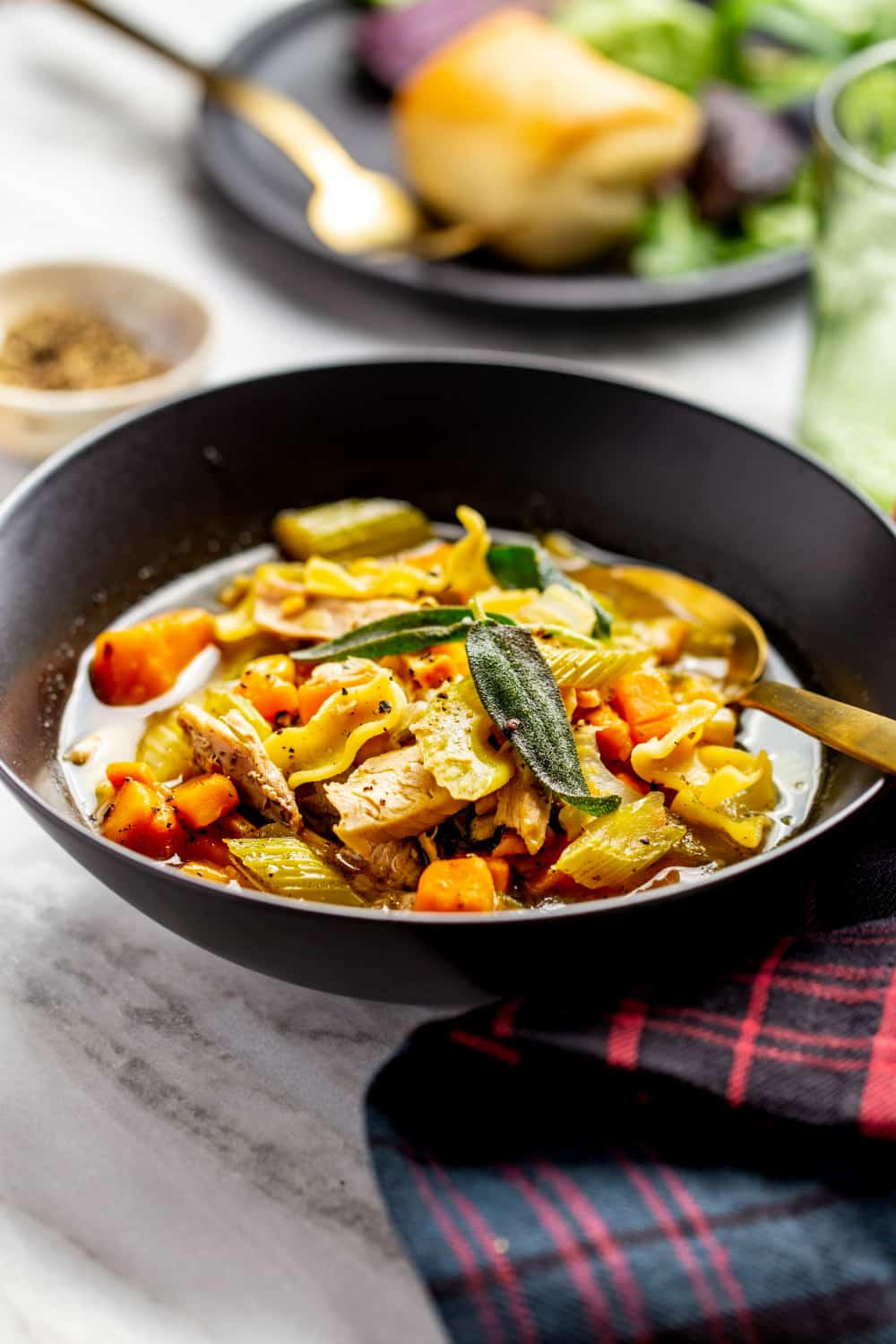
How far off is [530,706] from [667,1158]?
0.59 metres

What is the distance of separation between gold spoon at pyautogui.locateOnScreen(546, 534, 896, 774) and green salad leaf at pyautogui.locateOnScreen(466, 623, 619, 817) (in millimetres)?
316

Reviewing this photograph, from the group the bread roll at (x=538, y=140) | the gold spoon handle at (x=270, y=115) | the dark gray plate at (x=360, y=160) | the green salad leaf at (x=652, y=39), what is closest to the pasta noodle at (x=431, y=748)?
the dark gray plate at (x=360, y=160)

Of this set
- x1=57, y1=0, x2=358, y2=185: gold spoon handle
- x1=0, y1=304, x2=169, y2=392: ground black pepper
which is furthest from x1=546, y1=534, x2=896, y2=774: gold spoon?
x1=57, y1=0, x2=358, y2=185: gold spoon handle

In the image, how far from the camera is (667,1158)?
1560 mm

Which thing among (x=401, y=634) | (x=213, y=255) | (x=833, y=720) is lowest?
(x=213, y=255)

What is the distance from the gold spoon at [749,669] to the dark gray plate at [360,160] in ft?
3.11

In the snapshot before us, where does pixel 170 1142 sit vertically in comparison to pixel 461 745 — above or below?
below

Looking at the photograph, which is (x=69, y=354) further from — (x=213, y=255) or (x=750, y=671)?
(x=750, y=671)

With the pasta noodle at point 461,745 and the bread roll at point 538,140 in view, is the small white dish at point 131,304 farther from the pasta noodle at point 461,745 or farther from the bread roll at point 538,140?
the pasta noodle at point 461,745

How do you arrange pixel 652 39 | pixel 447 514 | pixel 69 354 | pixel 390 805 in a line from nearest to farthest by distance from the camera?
pixel 390 805 → pixel 447 514 → pixel 69 354 → pixel 652 39

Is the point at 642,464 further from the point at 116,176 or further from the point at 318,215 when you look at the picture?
the point at 116,176

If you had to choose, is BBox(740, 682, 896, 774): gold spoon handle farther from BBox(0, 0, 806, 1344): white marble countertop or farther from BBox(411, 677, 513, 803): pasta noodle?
BBox(0, 0, 806, 1344): white marble countertop

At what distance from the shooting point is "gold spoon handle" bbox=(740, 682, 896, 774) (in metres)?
1.76

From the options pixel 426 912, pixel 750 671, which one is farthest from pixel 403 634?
pixel 750 671
